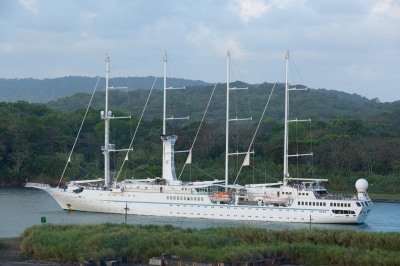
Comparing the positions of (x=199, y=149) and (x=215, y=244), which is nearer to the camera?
(x=215, y=244)

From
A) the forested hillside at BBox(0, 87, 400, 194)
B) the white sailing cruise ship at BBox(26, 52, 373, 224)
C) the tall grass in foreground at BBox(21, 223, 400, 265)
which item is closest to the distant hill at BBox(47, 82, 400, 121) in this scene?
the forested hillside at BBox(0, 87, 400, 194)

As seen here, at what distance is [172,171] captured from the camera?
67.4 metres

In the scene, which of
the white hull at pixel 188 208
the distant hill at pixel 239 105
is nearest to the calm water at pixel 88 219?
the white hull at pixel 188 208

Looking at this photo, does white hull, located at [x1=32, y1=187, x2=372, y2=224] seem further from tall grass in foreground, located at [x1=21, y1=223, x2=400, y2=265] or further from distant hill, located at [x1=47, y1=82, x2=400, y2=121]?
distant hill, located at [x1=47, y1=82, x2=400, y2=121]

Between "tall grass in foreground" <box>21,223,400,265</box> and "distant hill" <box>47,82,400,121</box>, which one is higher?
"distant hill" <box>47,82,400,121</box>

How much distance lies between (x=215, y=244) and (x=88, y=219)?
23.3 metres

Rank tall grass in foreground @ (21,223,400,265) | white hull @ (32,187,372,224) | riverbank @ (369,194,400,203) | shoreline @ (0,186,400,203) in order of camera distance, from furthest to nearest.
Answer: riverbank @ (369,194,400,203)
shoreline @ (0,186,400,203)
white hull @ (32,187,372,224)
tall grass in foreground @ (21,223,400,265)

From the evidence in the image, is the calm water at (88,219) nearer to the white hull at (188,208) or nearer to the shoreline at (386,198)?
the white hull at (188,208)

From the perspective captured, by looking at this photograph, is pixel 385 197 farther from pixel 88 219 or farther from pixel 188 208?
pixel 88 219

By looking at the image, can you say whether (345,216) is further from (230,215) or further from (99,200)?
(99,200)

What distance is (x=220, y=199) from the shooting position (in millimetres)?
63812

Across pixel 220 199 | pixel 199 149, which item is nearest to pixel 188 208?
pixel 220 199

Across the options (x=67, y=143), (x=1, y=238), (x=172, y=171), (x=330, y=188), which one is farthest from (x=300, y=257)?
(x=67, y=143)

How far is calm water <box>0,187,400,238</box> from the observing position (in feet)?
187
